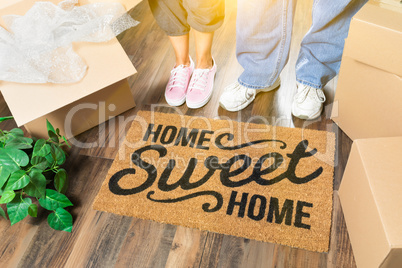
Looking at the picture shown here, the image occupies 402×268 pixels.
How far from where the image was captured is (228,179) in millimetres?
1062

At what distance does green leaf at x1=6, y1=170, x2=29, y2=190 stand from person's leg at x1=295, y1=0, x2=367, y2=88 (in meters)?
0.98

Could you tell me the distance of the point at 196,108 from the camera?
1299 mm

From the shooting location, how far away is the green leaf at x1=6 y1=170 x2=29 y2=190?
2.95ft

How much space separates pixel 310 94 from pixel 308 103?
4 cm

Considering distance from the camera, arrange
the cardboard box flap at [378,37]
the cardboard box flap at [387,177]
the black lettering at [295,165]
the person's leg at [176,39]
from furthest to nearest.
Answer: the person's leg at [176,39] < the black lettering at [295,165] < the cardboard box flap at [378,37] < the cardboard box flap at [387,177]

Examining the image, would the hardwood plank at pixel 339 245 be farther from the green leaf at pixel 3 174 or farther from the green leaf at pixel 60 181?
the green leaf at pixel 3 174

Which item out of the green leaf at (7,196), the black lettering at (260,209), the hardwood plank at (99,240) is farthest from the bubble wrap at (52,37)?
the black lettering at (260,209)

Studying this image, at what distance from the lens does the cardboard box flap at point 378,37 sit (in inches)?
32.0

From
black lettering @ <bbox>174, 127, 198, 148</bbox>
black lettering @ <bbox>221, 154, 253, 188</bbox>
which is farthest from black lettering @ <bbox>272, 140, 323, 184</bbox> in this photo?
black lettering @ <bbox>174, 127, 198, 148</bbox>

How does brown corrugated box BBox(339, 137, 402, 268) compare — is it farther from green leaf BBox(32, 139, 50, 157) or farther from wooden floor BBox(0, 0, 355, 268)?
green leaf BBox(32, 139, 50, 157)

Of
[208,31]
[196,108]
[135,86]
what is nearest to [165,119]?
[196,108]

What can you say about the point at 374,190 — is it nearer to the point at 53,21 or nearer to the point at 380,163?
→ the point at 380,163

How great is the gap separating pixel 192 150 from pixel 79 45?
1.72 ft

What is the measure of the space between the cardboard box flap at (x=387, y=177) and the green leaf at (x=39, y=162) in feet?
2.91
